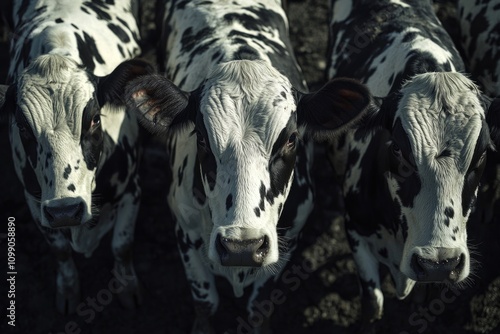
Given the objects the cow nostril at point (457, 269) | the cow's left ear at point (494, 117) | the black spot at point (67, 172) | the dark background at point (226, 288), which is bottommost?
the dark background at point (226, 288)

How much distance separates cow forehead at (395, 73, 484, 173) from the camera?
364 cm

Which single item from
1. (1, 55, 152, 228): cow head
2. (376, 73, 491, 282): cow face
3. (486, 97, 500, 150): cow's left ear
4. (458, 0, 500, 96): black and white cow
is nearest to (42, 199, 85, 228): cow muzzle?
(1, 55, 152, 228): cow head

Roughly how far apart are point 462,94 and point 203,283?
219cm

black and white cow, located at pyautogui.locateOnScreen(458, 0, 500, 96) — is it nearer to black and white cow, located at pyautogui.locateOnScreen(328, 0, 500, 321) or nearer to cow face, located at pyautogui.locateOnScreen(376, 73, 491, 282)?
black and white cow, located at pyautogui.locateOnScreen(328, 0, 500, 321)

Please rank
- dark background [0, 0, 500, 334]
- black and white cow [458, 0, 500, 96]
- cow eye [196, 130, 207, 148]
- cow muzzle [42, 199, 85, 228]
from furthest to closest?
black and white cow [458, 0, 500, 96]
dark background [0, 0, 500, 334]
cow muzzle [42, 199, 85, 228]
cow eye [196, 130, 207, 148]

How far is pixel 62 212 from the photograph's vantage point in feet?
13.4

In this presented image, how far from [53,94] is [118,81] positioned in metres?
0.42

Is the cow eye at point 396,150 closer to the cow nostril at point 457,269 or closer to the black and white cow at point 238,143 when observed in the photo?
the black and white cow at point 238,143

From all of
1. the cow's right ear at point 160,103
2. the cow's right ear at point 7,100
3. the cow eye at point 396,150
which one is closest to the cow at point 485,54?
the cow eye at point 396,150

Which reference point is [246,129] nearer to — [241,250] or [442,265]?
[241,250]

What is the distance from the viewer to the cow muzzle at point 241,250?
3498mm

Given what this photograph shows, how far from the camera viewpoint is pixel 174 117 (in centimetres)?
407

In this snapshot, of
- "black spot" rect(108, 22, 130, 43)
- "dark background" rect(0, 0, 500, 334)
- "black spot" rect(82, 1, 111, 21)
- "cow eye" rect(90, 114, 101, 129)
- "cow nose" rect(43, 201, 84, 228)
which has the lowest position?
"dark background" rect(0, 0, 500, 334)

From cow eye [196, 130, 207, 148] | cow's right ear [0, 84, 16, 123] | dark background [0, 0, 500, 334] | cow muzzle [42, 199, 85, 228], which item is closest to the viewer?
cow eye [196, 130, 207, 148]
